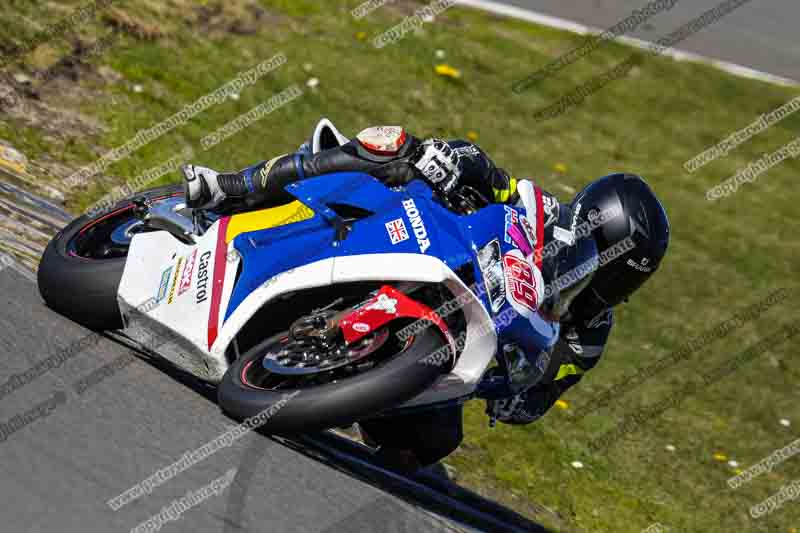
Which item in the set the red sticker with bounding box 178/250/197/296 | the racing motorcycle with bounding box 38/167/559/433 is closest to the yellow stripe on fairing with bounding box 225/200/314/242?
the racing motorcycle with bounding box 38/167/559/433

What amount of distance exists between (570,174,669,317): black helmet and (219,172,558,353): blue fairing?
690 mm

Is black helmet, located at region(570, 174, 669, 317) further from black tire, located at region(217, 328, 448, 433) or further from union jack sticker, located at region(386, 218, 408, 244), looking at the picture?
black tire, located at region(217, 328, 448, 433)

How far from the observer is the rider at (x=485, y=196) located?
5930 mm

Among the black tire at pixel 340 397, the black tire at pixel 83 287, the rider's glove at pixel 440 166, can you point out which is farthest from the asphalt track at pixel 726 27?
the black tire at pixel 340 397

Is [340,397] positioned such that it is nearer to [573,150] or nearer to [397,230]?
[397,230]

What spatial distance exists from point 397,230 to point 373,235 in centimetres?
13

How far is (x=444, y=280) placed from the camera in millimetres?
5523

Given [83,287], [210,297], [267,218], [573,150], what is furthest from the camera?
[573,150]

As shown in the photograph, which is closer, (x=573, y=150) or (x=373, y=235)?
(x=373, y=235)

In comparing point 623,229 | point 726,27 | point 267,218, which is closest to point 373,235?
point 267,218

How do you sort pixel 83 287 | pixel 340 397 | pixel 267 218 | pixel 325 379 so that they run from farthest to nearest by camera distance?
pixel 83 287 < pixel 267 218 < pixel 325 379 < pixel 340 397

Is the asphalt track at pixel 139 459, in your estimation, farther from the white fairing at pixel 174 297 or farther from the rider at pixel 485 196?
the rider at pixel 485 196

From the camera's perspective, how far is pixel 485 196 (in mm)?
6039

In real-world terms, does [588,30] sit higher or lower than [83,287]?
lower
